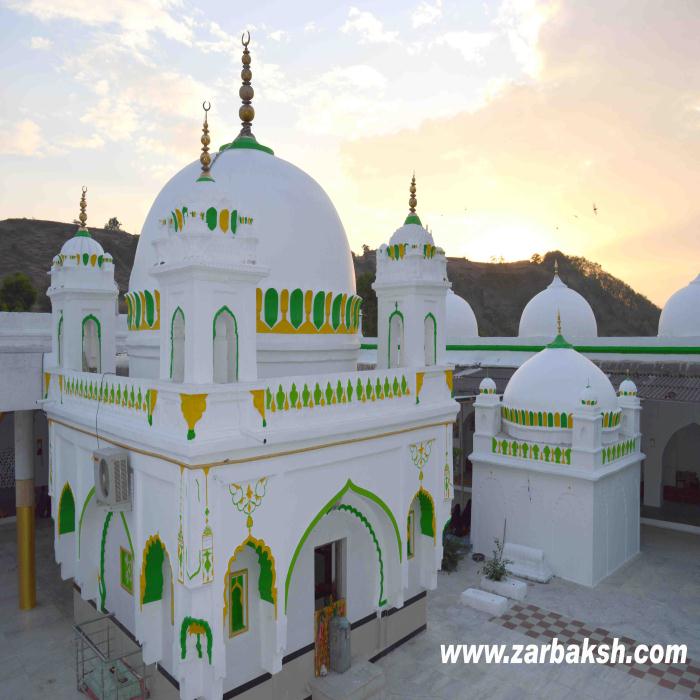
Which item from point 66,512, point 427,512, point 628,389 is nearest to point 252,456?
point 427,512

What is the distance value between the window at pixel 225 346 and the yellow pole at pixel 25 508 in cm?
639

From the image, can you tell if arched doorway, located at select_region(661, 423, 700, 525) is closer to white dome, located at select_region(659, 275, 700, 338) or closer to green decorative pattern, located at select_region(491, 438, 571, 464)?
white dome, located at select_region(659, 275, 700, 338)

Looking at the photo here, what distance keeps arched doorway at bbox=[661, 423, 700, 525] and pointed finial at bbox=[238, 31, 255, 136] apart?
1653cm

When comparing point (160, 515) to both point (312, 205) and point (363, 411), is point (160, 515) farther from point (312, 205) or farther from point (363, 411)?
point (312, 205)

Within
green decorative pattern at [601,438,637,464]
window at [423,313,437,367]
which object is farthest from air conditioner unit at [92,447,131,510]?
green decorative pattern at [601,438,637,464]

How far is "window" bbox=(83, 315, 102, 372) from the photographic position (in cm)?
1035

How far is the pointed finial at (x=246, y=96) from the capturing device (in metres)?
10.1

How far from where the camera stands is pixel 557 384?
44.5 ft

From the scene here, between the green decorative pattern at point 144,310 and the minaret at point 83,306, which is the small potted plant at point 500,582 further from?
the minaret at point 83,306

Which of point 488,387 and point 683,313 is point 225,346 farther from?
point 683,313

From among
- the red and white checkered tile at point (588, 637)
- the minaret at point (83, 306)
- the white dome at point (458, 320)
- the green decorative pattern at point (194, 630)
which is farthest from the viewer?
the white dome at point (458, 320)

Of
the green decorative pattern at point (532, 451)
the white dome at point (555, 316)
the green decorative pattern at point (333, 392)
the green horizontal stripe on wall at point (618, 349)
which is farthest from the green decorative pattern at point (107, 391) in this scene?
the white dome at point (555, 316)

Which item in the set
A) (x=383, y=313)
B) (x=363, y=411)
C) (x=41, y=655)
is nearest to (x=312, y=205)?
(x=383, y=313)

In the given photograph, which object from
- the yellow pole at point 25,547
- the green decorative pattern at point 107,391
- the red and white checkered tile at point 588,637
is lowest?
the red and white checkered tile at point 588,637
